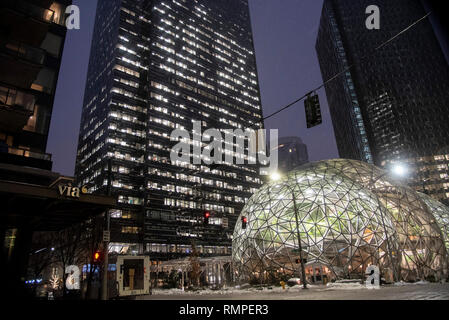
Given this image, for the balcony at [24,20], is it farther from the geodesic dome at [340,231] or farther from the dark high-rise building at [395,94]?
the dark high-rise building at [395,94]

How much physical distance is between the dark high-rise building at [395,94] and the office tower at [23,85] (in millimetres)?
128163

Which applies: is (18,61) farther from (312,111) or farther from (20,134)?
(312,111)

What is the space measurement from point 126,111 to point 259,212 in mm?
79263

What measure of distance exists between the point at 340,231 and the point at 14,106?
3258 cm

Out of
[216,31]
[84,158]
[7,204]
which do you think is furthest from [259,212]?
[216,31]

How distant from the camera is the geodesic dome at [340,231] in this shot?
31.7m

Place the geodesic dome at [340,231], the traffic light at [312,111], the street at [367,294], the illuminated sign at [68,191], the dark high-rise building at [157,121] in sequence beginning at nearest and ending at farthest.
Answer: the traffic light at [312,111], the street at [367,294], the illuminated sign at [68,191], the geodesic dome at [340,231], the dark high-rise building at [157,121]

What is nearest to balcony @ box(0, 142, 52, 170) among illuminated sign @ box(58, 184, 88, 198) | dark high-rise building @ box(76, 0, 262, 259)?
illuminated sign @ box(58, 184, 88, 198)

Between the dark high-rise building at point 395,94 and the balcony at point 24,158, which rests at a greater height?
the dark high-rise building at point 395,94

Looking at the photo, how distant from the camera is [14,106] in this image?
60.8 feet

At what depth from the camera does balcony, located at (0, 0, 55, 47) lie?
19.7 meters

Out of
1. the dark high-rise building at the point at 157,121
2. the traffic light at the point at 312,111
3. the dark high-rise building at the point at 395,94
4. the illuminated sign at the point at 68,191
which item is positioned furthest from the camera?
the dark high-rise building at the point at 395,94

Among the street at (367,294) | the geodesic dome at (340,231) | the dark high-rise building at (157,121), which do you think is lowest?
the street at (367,294)

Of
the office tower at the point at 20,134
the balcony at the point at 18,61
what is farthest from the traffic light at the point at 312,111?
the balcony at the point at 18,61
